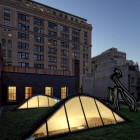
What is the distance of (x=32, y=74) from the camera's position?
107 feet

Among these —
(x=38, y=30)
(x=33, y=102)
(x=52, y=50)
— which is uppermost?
(x=38, y=30)

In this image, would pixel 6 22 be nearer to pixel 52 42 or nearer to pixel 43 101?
pixel 52 42

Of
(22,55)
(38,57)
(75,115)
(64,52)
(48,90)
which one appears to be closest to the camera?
(75,115)

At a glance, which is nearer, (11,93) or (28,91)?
(11,93)

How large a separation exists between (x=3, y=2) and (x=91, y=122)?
181 feet

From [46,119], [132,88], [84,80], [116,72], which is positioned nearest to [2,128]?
[46,119]

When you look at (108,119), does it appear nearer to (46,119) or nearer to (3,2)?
(46,119)

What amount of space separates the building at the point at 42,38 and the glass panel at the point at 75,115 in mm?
47441

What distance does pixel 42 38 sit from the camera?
65.1 m

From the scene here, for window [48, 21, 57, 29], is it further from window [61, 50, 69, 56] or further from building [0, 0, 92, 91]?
window [61, 50, 69, 56]

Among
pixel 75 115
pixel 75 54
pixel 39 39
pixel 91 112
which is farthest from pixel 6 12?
pixel 75 115

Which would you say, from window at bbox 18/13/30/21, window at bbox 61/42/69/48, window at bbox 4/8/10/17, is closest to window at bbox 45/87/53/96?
window at bbox 4/8/10/17

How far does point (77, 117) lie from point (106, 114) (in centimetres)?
278

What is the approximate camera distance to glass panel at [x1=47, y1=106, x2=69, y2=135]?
11.0 metres
